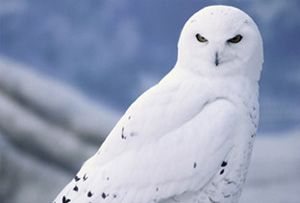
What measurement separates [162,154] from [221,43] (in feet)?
1.26

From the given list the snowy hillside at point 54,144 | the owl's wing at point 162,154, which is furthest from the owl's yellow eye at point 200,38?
the snowy hillside at point 54,144

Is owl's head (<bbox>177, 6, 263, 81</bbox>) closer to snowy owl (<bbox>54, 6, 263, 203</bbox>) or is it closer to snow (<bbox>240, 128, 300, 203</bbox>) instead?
snowy owl (<bbox>54, 6, 263, 203</bbox>)

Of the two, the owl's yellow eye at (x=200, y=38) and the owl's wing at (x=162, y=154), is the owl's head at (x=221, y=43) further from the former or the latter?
the owl's wing at (x=162, y=154)

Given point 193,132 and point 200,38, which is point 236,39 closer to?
point 200,38

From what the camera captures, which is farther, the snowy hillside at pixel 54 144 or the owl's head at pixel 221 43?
the snowy hillside at pixel 54 144

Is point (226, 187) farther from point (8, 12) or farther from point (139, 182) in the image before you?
point (8, 12)

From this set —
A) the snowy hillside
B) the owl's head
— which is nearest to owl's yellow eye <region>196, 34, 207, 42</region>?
the owl's head

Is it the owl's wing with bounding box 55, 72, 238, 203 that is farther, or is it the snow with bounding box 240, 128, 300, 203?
the snow with bounding box 240, 128, 300, 203

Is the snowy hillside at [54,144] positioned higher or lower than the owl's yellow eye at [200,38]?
higher

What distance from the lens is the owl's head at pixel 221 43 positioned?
1625mm

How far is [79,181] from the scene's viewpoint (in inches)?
65.9

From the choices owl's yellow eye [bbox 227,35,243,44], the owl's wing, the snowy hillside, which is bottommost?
the owl's wing

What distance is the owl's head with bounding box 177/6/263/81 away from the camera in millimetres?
1625

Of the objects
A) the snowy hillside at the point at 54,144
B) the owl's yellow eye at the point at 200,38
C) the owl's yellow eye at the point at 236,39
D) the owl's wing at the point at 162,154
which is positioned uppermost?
the snowy hillside at the point at 54,144
